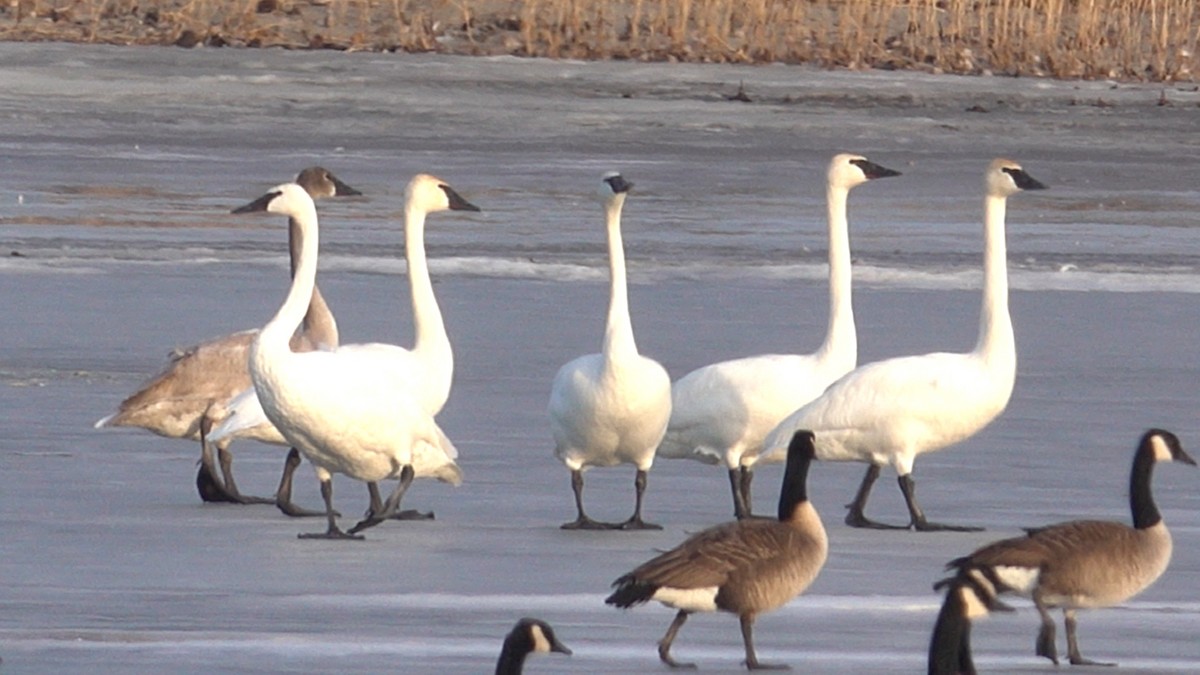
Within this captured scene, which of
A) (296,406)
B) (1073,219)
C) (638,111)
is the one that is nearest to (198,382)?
(296,406)

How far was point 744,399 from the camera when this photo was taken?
916 centimetres

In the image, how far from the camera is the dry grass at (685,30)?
92.4ft

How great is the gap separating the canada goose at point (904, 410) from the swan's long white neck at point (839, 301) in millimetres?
291

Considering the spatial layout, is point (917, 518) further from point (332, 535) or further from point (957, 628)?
point (957, 628)

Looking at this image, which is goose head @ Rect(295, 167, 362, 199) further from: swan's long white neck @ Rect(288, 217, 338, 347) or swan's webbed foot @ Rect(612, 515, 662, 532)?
swan's webbed foot @ Rect(612, 515, 662, 532)

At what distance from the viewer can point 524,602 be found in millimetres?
7223

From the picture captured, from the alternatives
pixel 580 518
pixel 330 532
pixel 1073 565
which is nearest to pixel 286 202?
pixel 330 532

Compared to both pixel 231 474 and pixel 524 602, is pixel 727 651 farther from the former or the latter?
pixel 231 474

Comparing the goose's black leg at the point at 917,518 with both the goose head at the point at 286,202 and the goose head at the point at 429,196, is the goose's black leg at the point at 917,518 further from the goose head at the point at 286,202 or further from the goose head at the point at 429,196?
the goose head at the point at 286,202

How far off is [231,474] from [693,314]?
15.0 ft

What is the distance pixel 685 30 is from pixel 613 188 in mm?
19685

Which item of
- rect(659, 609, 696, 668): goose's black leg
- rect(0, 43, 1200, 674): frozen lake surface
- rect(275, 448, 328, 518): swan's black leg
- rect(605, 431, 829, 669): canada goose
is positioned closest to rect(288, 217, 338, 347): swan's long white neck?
rect(0, 43, 1200, 674): frozen lake surface

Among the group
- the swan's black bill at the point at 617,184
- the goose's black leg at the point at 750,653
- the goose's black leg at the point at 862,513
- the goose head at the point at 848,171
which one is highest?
the swan's black bill at the point at 617,184

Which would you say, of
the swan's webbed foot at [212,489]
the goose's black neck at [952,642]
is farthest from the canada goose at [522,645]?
the swan's webbed foot at [212,489]
